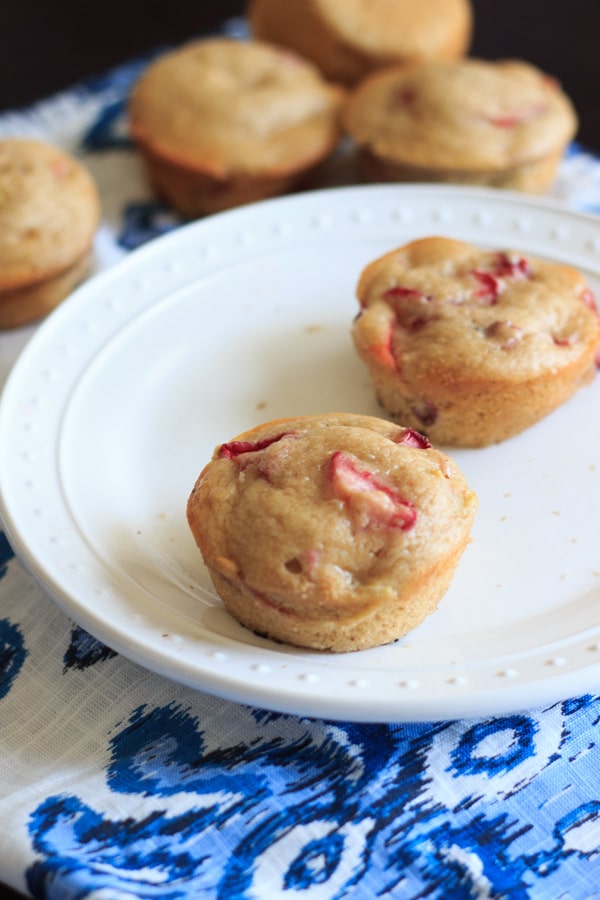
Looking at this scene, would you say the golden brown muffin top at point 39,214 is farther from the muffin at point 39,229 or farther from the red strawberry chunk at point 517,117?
the red strawberry chunk at point 517,117

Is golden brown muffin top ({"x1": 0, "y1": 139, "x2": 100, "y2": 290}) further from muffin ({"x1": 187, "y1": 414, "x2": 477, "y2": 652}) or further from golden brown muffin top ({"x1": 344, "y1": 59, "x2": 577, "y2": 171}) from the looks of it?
muffin ({"x1": 187, "y1": 414, "x2": 477, "y2": 652})

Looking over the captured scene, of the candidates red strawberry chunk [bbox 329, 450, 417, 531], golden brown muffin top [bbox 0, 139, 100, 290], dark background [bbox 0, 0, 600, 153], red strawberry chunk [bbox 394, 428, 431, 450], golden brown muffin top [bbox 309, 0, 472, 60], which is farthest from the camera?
dark background [bbox 0, 0, 600, 153]

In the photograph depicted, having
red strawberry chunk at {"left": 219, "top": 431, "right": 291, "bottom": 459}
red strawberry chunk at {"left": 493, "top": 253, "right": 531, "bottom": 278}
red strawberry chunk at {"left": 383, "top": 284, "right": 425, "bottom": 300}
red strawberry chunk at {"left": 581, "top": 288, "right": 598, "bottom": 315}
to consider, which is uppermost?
red strawberry chunk at {"left": 493, "top": 253, "right": 531, "bottom": 278}

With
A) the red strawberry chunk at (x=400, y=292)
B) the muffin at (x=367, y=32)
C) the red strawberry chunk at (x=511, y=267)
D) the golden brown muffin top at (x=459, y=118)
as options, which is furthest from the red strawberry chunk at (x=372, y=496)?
the muffin at (x=367, y=32)

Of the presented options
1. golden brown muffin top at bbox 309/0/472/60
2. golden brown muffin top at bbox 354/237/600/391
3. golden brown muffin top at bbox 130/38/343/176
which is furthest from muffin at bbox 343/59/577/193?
golden brown muffin top at bbox 354/237/600/391

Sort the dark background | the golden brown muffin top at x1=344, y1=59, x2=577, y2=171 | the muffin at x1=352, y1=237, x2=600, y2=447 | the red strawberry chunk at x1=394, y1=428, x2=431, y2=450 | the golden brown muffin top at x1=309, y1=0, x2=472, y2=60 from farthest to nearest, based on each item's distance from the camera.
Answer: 1. the dark background
2. the golden brown muffin top at x1=309, y1=0, x2=472, y2=60
3. the golden brown muffin top at x1=344, y1=59, x2=577, y2=171
4. the muffin at x1=352, y1=237, x2=600, y2=447
5. the red strawberry chunk at x1=394, y1=428, x2=431, y2=450

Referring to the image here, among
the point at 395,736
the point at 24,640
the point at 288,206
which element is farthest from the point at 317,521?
the point at 288,206

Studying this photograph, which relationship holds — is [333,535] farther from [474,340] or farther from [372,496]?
[474,340]
